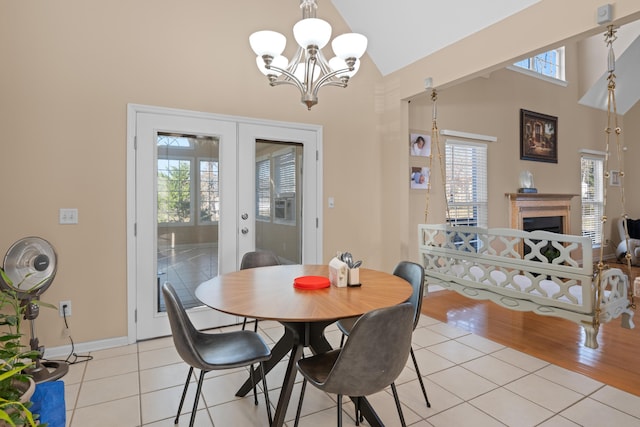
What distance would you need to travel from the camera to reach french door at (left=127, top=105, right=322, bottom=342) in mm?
3182

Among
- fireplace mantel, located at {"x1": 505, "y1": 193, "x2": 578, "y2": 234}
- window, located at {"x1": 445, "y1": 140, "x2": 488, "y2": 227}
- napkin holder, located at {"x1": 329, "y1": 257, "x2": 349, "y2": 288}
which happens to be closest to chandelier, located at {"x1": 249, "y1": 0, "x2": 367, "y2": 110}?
napkin holder, located at {"x1": 329, "y1": 257, "x2": 349, "y2": 288}

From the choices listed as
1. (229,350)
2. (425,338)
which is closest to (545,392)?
(425,338)

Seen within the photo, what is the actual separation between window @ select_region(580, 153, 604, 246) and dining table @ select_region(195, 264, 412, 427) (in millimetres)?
6601

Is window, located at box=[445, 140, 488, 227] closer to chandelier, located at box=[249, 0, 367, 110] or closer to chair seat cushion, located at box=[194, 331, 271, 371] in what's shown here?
chandelier, located at box=[249, 0, 367, 110]

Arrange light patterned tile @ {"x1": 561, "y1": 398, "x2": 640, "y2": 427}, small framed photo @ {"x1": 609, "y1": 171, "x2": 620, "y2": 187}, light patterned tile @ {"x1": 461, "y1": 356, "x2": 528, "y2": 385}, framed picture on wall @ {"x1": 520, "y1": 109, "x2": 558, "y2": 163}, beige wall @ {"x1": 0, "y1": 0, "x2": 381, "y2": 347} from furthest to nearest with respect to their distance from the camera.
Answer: small framed photo @ {"x1": 609, "y1": 171, "x2": 620, "y2": 187} < framed picture on wall @ {"x1": 520, "y1": 109, "x2": 558, "y2": 163} < beige wall @ {"x1": 0, "y1": 0, "x2": 381, "y2": 347} < light patterned tile @ {"x1": 461, "y1": 356, "x2": 528, "y2": 385} < light patterned tile @ {"x1": 561, "y1": 398, "x2": 640, "y2": 427}

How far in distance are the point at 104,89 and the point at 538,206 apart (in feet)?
20.0

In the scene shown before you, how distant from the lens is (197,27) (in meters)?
3.37

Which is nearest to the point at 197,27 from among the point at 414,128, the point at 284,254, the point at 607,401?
the point at 284,254

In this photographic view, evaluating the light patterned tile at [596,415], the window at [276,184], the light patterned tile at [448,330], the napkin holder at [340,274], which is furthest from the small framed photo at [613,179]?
the napkin holder at [340,274]

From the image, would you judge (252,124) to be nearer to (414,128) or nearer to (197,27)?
(197,27)

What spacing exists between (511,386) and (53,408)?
2.53m

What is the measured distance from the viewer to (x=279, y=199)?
3822 mm

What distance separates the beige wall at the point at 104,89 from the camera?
2.74 meters

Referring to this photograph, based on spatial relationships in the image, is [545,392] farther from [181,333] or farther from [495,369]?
[181,333]
